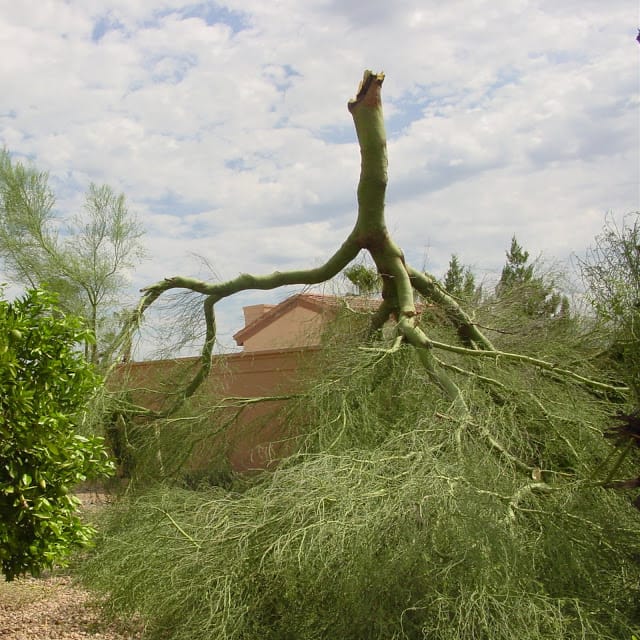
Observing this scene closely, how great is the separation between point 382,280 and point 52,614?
3700 millimetres

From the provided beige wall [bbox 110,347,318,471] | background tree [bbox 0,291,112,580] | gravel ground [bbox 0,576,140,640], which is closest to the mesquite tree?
beige wall [bbox 110,347,318,471]

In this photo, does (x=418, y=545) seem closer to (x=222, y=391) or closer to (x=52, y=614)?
(x=52, y=614)

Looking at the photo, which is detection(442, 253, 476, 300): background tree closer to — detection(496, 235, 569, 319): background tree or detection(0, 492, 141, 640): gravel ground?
detection(496, 235, 569, 319): background tree

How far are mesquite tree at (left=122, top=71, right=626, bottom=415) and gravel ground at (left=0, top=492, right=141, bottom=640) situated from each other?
176 cm

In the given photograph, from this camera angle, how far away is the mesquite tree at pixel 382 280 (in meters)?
5.47

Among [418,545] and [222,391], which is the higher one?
[222,391]

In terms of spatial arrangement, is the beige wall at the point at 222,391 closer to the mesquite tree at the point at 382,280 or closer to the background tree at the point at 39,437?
the mesquite tree at the point at 382,280

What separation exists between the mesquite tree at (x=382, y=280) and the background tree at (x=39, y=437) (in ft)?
6.90

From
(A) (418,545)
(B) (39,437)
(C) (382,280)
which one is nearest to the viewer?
(A) (418,545)

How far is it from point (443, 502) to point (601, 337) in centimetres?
276

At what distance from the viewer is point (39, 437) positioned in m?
4.46

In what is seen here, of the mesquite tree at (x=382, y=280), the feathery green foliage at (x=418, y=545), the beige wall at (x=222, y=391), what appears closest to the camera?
the feathery green foliage at (x=418, y=545)

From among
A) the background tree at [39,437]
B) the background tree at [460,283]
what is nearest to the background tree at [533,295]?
the background tree at [460,283]

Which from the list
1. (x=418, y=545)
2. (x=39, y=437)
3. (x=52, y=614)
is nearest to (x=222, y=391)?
(x=52, y=614)
